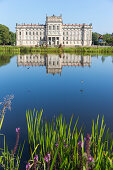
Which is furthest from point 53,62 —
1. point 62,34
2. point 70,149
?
point 62,34

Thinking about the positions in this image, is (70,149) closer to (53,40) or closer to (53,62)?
(53,62)

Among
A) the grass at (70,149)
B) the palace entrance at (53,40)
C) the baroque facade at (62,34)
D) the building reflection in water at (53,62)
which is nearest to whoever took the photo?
the grass at (70,149)

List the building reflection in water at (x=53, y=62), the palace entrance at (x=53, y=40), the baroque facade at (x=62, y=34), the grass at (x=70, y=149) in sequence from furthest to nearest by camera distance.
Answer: the baroque facade at (x=62, y=34)
the palace entrance at (x=53, y=40)
the building reflection in water at (x=53, y=62)
the grass at (x=70, y=149)

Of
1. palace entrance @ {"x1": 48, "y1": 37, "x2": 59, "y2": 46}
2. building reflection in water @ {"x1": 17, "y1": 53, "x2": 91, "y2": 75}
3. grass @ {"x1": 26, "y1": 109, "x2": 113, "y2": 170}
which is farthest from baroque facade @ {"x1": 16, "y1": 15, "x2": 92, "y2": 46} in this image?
grass @ {"x1": 26, "y1": 109, "x2": 113, "y2": 170}

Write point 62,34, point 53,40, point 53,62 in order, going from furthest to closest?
point 62,34, point 53,40, point 53,62

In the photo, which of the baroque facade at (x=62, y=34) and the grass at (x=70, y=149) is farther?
the baroque facade at (x=62, y=34)

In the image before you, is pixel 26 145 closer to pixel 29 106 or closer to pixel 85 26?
pixel 29 106

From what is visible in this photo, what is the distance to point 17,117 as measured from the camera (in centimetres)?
761

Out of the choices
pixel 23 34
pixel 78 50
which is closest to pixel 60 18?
pixel 23 34

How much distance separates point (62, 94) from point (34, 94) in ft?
5.36

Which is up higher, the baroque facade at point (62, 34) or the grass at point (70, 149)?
the baroque facade at point (62, 34)

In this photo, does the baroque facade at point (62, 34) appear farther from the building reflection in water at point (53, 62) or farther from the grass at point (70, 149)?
the grass at point (70, 149)

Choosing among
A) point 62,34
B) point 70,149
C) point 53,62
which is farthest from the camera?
point 62,34

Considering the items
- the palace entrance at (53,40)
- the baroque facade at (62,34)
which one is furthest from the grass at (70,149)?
the baroque facade at (62,34)
